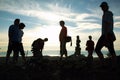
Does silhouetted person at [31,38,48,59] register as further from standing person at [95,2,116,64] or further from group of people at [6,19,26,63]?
standing person at [95,2,116,64]

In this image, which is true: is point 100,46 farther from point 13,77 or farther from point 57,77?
point 13,77

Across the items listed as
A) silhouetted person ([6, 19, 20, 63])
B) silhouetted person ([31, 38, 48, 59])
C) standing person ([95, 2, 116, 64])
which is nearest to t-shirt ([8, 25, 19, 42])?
silhouetted person ([6, 19, 20, 63])

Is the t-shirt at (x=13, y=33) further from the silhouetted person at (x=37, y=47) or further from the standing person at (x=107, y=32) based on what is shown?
the standing person at (x=107, y=32)

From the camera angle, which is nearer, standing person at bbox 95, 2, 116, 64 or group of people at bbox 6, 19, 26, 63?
standing person at bbox 95, 2, 116, 64

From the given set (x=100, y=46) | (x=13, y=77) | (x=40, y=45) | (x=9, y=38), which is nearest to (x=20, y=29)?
(x=9, y=38)

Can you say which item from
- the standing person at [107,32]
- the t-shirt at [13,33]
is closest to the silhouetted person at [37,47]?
the t-shirt at [13,33]

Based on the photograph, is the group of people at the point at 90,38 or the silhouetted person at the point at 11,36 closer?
the group of people at the point at 90,38

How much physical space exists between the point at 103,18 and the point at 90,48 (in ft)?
19.3

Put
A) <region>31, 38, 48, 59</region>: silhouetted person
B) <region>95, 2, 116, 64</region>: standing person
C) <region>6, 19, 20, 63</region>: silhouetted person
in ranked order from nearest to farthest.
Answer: <region>95, 2, 116, 64</region>: standing person
<region>6, 19, 20, 63</region>: silhouetted person
<region>31, 38, 48, 59</region>: silhouetted person

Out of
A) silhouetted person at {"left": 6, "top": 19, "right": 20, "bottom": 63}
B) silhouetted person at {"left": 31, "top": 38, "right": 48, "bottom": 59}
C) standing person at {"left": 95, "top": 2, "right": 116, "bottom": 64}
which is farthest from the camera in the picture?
silhouetted person at {"left": 31, "top": 38, "right": 48, "bottom": 59}

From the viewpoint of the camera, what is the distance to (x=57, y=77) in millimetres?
8883

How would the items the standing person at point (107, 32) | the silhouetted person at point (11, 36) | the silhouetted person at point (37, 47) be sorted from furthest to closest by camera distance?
the silhouetted person at point (37, 47) → the silhouetted person at point (11, 36) → the standing person at point (107, 32)

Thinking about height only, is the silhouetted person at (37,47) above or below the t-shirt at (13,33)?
below

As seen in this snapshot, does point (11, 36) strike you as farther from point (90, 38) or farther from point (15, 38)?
point (90, 38)
